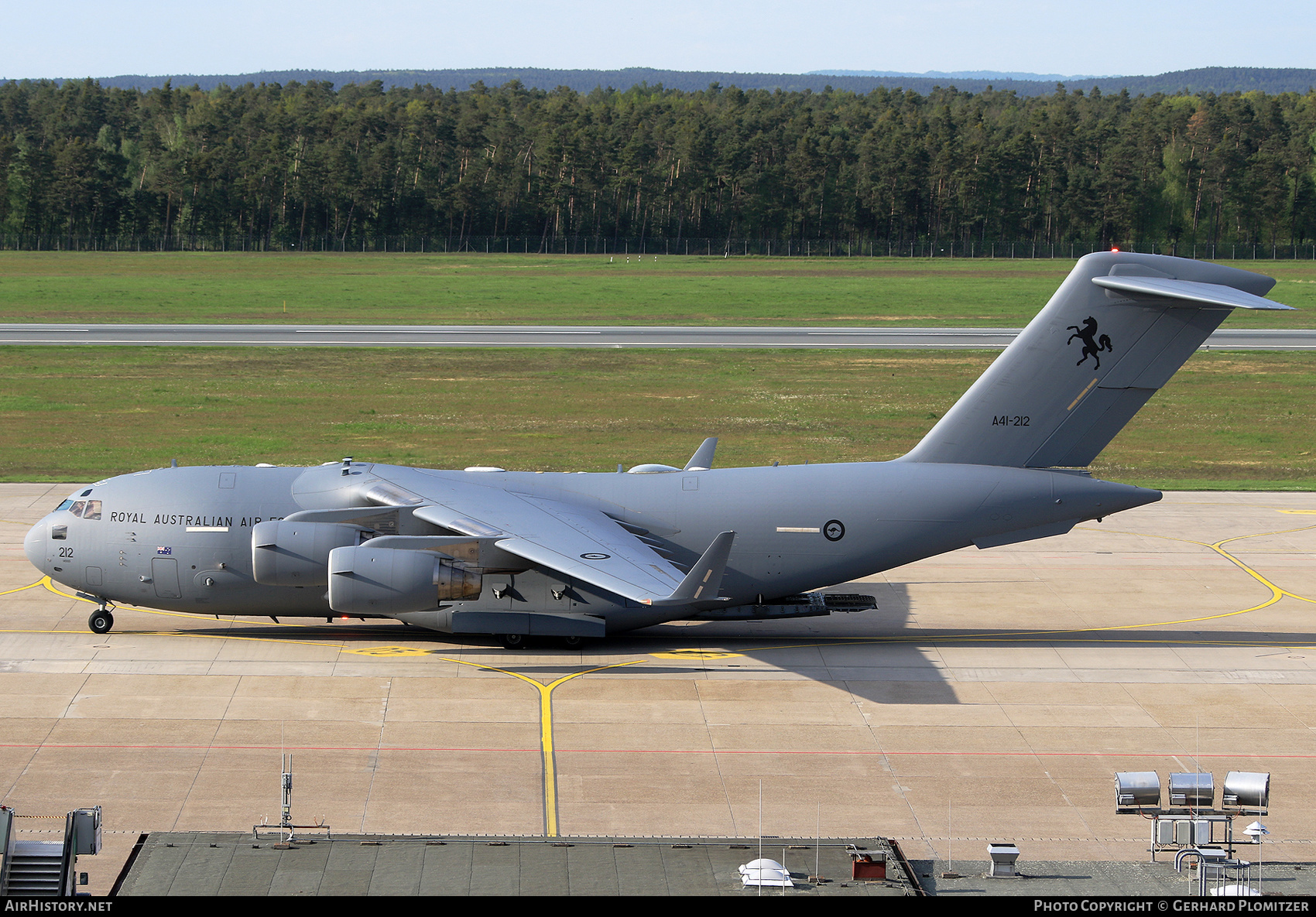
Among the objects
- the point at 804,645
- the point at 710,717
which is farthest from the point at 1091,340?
the point at 710,717

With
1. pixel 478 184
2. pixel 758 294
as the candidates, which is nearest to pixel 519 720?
pixel 758 294

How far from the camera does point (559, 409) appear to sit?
52656mm

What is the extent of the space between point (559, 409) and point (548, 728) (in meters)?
32.3

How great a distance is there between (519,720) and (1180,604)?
15.6 metres

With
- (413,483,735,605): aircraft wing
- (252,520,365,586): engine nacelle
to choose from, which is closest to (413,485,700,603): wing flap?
(413,483,735,605): aircraft wing

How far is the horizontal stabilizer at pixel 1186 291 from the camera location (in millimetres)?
23609

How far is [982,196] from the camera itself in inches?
6526

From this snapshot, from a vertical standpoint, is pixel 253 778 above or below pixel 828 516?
below

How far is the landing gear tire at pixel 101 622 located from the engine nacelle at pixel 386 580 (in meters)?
5.58

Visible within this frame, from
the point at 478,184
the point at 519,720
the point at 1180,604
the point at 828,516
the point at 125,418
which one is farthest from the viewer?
the point at 478,184

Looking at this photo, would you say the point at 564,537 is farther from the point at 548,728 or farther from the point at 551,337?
the point at 551,337

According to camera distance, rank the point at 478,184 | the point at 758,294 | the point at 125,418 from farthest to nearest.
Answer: the point at 478,184, the point at 758,294, the point at 125,418

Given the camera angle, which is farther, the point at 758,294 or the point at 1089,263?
the point at 758,294

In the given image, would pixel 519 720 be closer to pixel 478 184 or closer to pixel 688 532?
pixel 688 532
